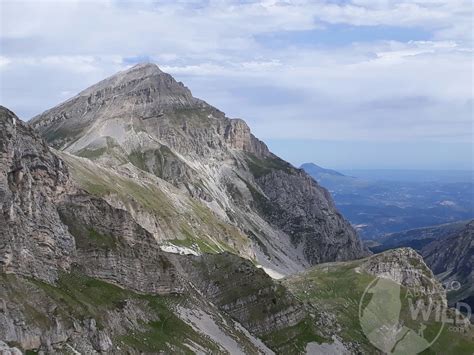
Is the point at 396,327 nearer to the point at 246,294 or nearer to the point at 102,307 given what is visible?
the point at 246,294

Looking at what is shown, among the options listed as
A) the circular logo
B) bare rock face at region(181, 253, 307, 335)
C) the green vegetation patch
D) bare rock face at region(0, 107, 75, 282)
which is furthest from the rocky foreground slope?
the circular logo

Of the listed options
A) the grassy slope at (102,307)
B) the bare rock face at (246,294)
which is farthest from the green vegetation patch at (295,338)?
the grassy slope at (102,307)

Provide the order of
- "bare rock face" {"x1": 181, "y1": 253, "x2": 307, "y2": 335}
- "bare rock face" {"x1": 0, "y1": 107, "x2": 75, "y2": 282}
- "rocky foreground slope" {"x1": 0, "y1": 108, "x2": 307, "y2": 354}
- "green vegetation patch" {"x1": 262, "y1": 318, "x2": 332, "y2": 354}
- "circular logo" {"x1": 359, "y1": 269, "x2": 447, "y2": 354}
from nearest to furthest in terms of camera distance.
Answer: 1. "rocky foreground slope" {"x1": 0, "y1": 108, "x2": 307, "y2": 354}
2. "bare rock face" {"x1": 0, "y1": 107, "x2": 75, "y2": 282}
3. "green vegetation patch" {"x1": 262, "y1": 318, "x2": 332, "y2": 354}
4. "bare rock face" {"x1": 181, "y1": 253, "x2": 307, "y2": 335}
5. "circular logo" {"x1": 359, "y1": 269, "x2": 447, "y2": 354}

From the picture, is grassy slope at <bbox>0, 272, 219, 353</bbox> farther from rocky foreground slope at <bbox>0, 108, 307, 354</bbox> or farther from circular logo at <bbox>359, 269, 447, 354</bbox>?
circular logo at <bbox>359, 269, 447, 354</bbox>

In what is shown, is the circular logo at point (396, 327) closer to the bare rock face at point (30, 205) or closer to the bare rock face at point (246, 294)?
the bare rock face at point (246, 294)

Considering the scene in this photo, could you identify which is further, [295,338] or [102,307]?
[295,338]

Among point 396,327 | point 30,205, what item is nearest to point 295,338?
point 396,327

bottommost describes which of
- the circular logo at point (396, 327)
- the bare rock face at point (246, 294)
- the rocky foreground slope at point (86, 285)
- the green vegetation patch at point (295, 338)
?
the circular logo at point (396, 327)

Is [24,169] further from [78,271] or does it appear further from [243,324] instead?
[243,324]

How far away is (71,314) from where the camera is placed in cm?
8788

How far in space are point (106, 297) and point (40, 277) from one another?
14.2m

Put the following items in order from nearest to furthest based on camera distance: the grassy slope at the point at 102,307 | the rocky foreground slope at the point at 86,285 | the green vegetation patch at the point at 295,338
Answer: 1. the grassy slope at the point at 102,307
2. the rocky foreground slope at the point at 86,285
3. the green vegetation patch at the point at 295,338

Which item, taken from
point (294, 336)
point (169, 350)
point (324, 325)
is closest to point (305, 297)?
point (324, 325)

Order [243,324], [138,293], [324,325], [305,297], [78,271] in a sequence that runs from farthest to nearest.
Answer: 1. [305,297]
2. [324,325]
3. [243,324]
4. [138,293]
5. [78,271]
